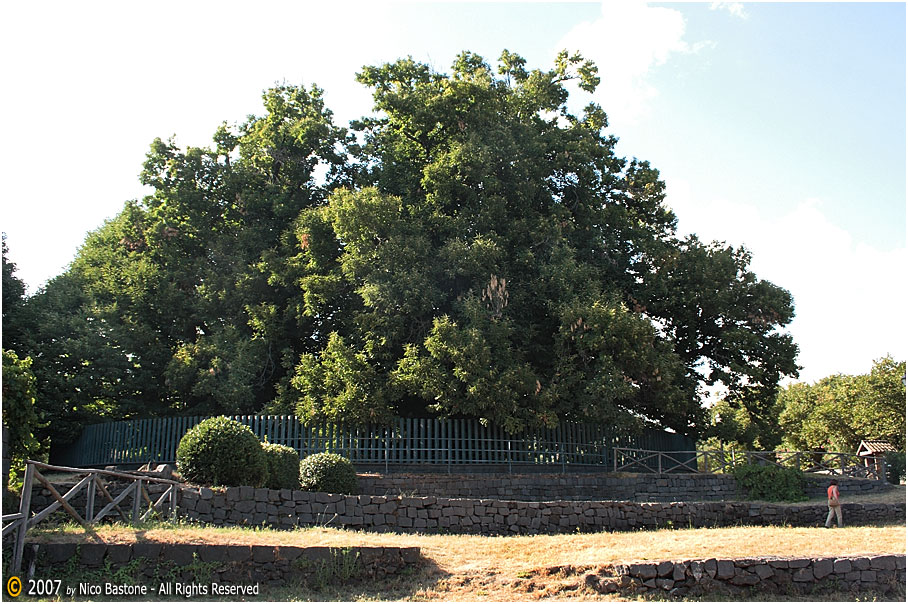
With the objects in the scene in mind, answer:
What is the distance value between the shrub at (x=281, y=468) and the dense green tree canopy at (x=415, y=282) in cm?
380

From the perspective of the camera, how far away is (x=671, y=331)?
2461 centimetres

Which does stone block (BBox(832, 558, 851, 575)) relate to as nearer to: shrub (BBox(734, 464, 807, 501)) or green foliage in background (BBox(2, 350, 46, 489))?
shrub (BBox(734, 464, 807, 501))

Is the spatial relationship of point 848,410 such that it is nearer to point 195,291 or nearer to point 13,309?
point 195,291

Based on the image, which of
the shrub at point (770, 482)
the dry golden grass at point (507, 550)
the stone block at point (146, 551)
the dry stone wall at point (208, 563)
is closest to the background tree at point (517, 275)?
the shrub at point (770, 482)

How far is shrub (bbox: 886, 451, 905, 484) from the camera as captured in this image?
1083 inches

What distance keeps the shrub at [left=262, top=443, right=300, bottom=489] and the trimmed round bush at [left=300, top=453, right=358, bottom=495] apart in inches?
8.0

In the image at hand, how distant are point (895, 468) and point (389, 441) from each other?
67.6ft

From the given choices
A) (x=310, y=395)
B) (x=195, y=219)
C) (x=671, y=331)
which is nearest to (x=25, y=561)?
(x=310, y=395)

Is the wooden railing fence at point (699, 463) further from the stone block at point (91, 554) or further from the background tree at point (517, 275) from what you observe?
the stone block at point (91, 554)

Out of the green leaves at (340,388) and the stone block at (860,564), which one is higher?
the green leaves at (340,388)

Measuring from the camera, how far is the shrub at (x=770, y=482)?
66.1ft

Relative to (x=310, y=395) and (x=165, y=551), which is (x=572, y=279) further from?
(x=165, y=551)

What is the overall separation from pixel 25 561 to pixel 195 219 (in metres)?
16.8

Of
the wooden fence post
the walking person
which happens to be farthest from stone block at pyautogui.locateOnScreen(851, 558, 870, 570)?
the wooden fence post
